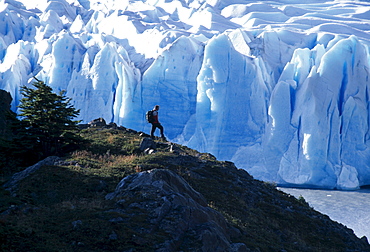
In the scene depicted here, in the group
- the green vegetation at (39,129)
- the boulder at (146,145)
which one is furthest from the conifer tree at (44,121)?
the boulder at (146,145)

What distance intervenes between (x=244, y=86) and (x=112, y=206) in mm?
23301

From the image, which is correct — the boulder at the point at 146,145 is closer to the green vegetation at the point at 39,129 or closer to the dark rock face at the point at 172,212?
the green vegetation at the point at 39,129

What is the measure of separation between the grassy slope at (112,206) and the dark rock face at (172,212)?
0.29m

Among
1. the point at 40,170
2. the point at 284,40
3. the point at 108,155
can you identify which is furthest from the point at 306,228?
the point at 284,40

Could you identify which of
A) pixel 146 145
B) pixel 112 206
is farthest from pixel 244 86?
pixel 112 206

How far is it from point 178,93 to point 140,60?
7900mm

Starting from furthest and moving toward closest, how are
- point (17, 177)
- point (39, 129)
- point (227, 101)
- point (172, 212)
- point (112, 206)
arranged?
point (227, 101), point (39, 129), point (17, 177), point (112, 206), point (172, 212)

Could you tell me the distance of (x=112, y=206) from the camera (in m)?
6.29

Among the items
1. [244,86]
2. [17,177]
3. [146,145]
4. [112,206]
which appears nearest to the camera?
[112,206]

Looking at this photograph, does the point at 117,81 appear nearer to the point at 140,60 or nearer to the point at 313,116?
the point at 140,60

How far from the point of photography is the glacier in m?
25.6

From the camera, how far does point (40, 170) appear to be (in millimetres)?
8062

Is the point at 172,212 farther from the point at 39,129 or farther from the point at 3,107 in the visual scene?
the point at 3,107

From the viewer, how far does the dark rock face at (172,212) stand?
5582 millimetres
